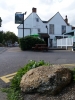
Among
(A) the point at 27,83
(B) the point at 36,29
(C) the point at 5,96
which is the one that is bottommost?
(C) the point at 5,96

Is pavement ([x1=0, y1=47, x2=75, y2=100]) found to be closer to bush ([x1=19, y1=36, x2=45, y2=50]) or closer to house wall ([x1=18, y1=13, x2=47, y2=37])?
bush ([x1=19, y1=36, x2=45, y2=50])

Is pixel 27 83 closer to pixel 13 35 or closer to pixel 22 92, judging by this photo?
pixel 22 92

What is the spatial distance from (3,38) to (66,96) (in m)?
59.9

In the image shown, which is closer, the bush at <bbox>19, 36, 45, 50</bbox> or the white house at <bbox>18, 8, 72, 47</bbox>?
the bush at <bbox>19, 36, 45, 50</bbox>

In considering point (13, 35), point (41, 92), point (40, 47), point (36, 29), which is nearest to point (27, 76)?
point (41, 92)

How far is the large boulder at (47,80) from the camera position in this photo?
15.1 feet

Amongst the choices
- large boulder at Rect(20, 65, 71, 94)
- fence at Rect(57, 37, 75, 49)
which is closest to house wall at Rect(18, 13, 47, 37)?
fence at Rect(57, 37, 75, 49)

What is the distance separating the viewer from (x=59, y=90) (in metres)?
4.66

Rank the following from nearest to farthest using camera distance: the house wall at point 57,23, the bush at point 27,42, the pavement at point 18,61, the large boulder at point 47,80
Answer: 1. the large boulder at point 47,80
2. the pavement at point 18,61
3. the bush at point 27,42
4. the house wall at point 57,23

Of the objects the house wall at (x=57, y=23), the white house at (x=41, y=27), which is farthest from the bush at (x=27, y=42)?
the house wall at (x=57, y=23)

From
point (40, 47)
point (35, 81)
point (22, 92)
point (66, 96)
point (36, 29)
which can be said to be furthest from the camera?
point (36, 29)

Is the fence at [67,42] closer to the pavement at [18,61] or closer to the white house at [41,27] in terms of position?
the pavement at [18,61]

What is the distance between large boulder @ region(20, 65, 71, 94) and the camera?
4.59 m

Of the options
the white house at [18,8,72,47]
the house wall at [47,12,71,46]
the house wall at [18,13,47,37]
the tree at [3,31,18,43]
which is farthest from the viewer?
the tree at [3,31,18,43]
